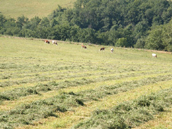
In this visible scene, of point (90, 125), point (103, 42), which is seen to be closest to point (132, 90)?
point (90, 125)

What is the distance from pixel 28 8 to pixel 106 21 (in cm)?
6116

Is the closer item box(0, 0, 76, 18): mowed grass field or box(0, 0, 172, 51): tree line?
box(0, 0, 172, 51): tree line

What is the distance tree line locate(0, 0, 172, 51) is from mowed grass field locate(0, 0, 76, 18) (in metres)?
6.88

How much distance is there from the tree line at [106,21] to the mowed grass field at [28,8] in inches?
271

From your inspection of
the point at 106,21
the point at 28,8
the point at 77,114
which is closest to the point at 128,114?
the point at 77,114

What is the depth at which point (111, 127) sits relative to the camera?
7.84m

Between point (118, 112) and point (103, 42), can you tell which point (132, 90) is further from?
point (103, 42)

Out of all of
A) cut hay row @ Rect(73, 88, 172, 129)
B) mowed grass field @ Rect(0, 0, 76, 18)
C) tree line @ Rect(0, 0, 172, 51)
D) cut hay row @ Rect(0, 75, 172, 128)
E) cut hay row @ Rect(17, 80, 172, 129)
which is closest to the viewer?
cut hay row @ Rect(73, 88, 172, 129)

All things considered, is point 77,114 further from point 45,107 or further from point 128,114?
point 128,114

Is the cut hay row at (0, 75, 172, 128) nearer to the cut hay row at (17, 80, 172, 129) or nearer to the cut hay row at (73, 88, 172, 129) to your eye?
the cut hay row at (17, 80, 172, 129)

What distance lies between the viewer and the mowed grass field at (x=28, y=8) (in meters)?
175

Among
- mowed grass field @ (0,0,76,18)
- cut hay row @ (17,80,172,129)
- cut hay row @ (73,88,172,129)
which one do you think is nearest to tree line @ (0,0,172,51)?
mowed grass field @ (0,0,76,18)

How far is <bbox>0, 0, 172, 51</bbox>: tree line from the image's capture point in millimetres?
132000

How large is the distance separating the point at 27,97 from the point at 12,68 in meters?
11.4
